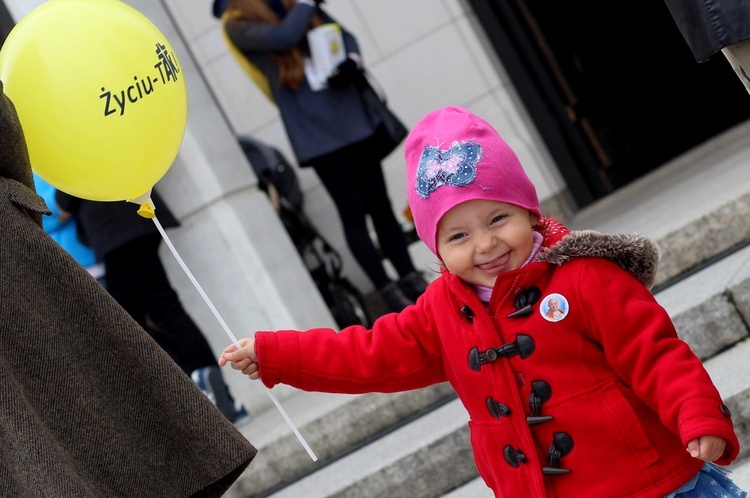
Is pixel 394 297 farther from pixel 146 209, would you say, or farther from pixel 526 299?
pixel 526 299

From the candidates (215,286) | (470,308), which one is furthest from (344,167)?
(470,308)

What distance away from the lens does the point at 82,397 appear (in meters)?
1.98

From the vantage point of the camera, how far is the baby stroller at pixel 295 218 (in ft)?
19.7

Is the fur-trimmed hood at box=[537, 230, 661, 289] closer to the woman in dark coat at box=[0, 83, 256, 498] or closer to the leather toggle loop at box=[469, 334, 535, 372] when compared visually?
the leather toggle loop at box=[469, 334, 535, 372]

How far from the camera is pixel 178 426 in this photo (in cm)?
207

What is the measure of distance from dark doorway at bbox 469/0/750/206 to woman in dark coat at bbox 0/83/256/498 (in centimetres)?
482

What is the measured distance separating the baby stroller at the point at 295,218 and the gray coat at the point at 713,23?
3.67m

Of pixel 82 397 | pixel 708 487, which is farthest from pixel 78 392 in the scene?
pixel 708 487

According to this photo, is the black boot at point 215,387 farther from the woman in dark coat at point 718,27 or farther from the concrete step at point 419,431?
the woman in dark coat at point 718,27

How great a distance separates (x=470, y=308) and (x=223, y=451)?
56cm

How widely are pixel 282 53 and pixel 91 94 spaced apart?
2451 mm

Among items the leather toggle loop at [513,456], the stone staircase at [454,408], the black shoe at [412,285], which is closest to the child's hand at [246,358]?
the leather toggle loop at [513,456]

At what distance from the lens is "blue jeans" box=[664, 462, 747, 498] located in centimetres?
198

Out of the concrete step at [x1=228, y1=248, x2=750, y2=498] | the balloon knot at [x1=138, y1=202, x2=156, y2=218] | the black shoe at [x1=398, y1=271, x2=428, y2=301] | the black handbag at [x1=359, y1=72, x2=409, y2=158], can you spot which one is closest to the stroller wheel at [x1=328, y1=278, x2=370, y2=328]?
the black shoe at [x1=398, y1=271, x2=428, y2=301]
